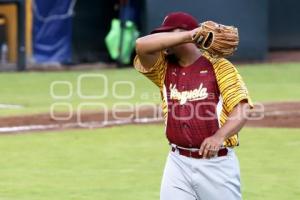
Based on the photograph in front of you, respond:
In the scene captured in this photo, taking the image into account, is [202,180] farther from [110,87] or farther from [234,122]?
[110,87]

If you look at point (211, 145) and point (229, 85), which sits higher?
point (229, 85)

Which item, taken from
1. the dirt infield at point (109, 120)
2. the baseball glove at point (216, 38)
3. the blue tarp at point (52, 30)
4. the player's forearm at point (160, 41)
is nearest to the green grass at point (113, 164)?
the dirt infield at point (109, 120)

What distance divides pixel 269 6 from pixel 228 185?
73.0 ft

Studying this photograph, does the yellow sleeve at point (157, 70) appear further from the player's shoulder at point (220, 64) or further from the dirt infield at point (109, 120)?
the dirt infield at point (109, 120)

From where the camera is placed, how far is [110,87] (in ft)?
61.1

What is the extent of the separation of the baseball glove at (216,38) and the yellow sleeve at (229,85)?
25cm

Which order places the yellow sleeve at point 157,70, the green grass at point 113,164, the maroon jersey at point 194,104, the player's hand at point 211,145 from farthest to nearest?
the green grass at point 113,164, the yellow sleeve at point 157,70, the maroon jersey at point 194,104, the player's hand at point 211,145

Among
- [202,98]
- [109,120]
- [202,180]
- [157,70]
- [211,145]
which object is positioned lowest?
[109,120]

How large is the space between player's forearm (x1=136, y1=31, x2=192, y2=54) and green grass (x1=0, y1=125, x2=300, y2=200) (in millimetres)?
3101

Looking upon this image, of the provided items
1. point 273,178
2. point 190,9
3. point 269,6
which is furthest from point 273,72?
point 273,178

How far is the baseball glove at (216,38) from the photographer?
459cm

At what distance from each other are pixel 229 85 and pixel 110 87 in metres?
13.8

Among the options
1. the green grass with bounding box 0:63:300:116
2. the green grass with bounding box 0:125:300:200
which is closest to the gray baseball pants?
the green grass with bounding box 0:125:300:200

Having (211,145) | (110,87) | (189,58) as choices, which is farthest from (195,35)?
(110,87)
